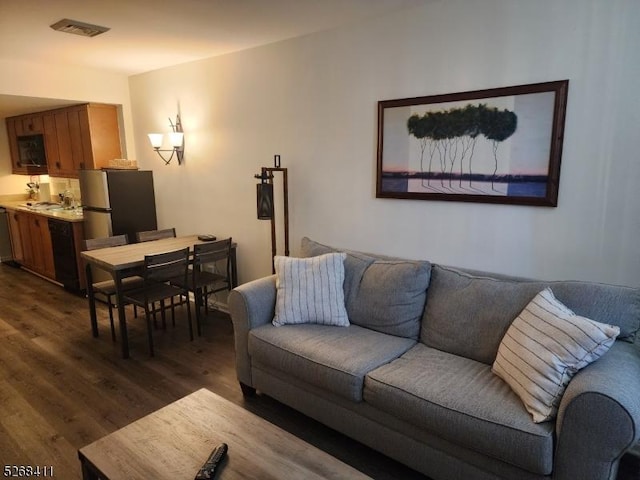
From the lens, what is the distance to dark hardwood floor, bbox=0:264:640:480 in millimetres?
2166

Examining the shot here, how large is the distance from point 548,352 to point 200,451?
1.46 meters

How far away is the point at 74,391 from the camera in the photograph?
8.97 feet

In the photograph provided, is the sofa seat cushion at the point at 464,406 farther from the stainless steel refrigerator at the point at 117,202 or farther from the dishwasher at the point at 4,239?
the dishwasher at the point at 4,239

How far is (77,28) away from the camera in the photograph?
2895mm

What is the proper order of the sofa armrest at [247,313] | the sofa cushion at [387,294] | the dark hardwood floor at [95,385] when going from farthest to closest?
the sofa armrest at [247,313] → the sofa cushion at [387,294] → the dark hardwood floor at [95,385]

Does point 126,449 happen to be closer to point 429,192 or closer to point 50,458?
point 50,458

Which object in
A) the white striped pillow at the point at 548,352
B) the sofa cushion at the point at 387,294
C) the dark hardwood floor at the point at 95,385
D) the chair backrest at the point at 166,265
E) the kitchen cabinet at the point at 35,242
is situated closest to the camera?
the white striped pillow at the point at 548,352

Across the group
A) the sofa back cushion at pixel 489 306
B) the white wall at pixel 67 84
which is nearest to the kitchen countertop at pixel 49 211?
the white wall at pixel 67 84

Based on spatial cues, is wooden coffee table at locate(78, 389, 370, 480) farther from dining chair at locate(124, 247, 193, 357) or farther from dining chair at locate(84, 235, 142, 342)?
dining chair at locate(84, 235, 142, 342)

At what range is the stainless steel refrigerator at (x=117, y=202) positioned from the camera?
4.22 meters

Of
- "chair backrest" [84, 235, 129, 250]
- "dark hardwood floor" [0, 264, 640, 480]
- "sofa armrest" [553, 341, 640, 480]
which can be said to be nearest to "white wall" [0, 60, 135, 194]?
"chair backrest" [84, 235, 129, 250]

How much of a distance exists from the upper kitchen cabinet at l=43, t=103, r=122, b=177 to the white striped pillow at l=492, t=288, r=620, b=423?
15.0 feet

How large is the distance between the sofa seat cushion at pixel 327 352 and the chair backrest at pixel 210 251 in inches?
46.7

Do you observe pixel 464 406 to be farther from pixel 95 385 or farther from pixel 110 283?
pixel 110 283
